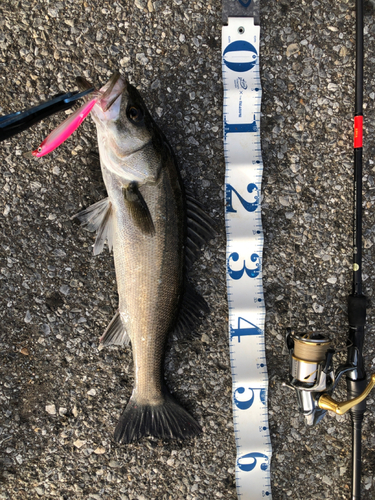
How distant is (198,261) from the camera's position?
2438 mm

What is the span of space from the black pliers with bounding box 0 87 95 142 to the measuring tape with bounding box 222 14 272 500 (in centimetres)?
112

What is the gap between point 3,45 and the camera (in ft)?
7.53

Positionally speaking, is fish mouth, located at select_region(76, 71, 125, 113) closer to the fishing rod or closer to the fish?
the fish

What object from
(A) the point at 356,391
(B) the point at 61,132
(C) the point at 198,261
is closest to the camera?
(B) the point at 61,132

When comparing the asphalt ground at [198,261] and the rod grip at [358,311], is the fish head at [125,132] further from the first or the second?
the rod grip at [358,311]

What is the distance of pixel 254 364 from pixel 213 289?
0.63 metres

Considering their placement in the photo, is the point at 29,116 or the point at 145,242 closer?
the point at 29,116

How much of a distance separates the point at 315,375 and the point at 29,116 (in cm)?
226

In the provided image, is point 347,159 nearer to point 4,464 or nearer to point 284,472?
point 284,472

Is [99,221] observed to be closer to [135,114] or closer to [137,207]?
[137,207]

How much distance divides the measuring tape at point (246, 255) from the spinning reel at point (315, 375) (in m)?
0.30

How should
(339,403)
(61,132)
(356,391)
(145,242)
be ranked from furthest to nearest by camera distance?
1. (356,391)
2. (339,403)
3. (145,242)
4. (61,132)

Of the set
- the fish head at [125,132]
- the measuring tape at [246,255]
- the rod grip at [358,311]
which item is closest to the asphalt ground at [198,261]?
the measuring tape at [246,255]

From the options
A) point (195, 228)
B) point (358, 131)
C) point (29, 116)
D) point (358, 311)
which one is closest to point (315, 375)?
point (358, 311)
